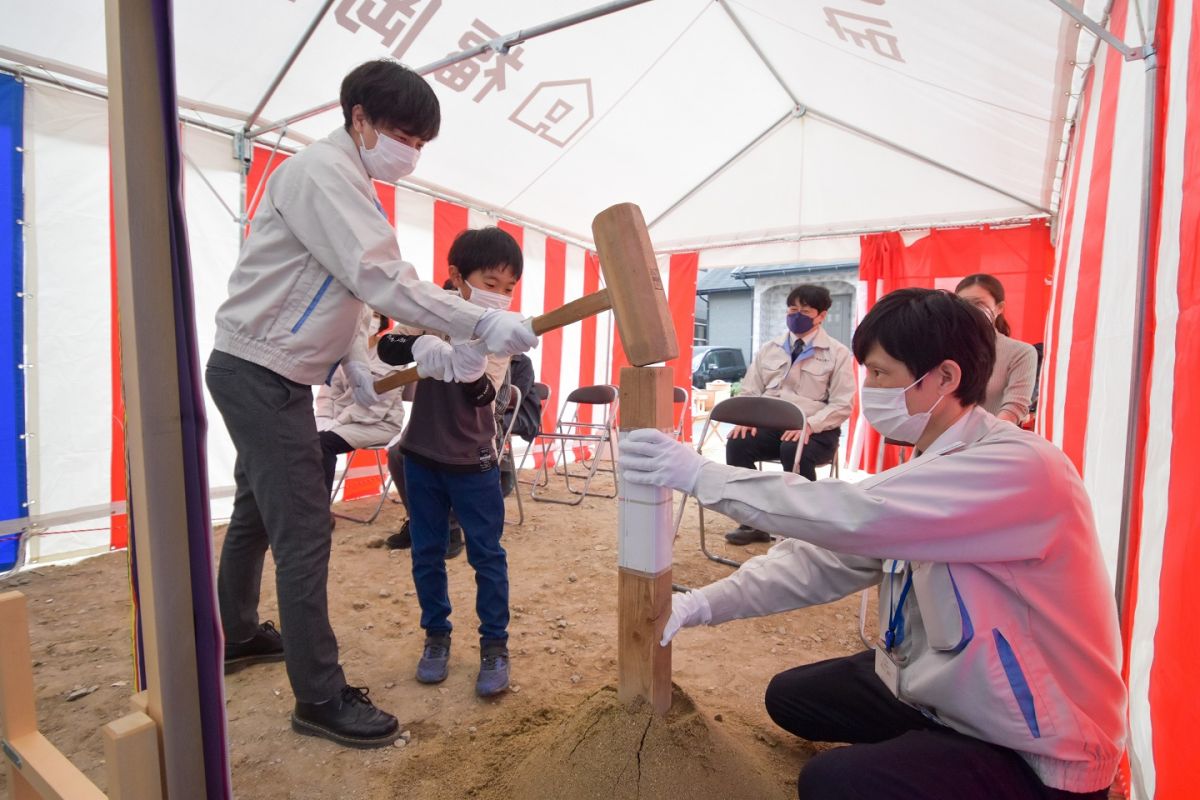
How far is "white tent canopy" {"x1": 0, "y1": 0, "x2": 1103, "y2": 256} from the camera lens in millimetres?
3018

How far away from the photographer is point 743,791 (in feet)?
3.85

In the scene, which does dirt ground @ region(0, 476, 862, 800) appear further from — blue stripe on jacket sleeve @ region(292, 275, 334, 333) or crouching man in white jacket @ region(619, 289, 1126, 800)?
blue stripe on jacket sleeve @ region(292, 275, 334, 333)

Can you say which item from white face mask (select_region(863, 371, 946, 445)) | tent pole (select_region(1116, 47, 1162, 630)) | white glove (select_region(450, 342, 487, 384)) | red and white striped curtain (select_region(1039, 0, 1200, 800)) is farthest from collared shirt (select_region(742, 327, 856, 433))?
white glove (select_region(450, 342, 487, 384))

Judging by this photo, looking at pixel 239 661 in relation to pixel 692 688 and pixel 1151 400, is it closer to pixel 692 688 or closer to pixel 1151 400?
pixel 692 688

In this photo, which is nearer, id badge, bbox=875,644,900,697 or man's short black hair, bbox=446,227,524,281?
id badge, bbox=875,644,900,697

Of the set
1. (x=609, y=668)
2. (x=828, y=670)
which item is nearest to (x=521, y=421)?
(x=609, y=668)

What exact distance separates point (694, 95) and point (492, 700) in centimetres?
424

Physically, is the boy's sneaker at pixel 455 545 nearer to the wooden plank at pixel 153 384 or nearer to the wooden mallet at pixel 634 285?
the wooden mallet at pixel 634 285

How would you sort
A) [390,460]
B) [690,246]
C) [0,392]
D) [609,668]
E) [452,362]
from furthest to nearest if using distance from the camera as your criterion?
[690,246] < [390,460] < [0,392] < [609,668] < [452,362]

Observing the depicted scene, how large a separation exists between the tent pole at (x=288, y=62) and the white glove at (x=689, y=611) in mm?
3303

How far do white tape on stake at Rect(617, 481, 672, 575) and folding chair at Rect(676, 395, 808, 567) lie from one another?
1873mm

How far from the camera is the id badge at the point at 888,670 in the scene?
1188 mm

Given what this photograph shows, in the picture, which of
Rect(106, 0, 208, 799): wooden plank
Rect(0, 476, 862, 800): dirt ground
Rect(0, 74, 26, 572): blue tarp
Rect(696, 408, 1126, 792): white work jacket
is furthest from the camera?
Rect(0, 74, 26, 572): blue tarp

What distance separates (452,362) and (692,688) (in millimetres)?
1296
